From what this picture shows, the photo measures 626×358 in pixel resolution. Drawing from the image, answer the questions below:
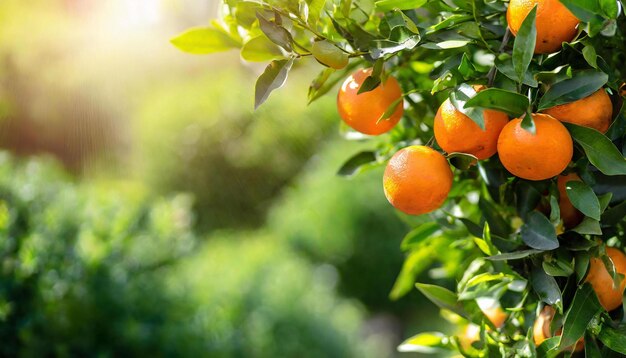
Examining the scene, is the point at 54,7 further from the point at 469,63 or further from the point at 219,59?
the point at 469,63

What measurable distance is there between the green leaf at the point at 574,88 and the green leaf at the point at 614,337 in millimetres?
154

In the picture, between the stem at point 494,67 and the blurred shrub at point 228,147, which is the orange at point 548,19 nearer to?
the stem at point 494,67

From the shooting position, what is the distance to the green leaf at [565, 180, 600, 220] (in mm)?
389

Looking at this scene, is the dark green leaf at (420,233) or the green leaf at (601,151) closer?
the green leaf at (601,151)

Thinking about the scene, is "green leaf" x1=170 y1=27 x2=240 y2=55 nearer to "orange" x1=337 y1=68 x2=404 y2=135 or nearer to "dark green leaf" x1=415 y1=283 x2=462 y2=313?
"orange" x1=337 y1=68 x2=404 y2=135

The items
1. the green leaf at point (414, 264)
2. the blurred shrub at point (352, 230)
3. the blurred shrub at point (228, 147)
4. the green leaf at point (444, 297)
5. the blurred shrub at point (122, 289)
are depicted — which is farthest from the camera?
the blurred shrub at point (228, 147)

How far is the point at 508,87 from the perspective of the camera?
389 millimetres

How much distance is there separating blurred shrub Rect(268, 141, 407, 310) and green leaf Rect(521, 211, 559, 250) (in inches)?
61.4

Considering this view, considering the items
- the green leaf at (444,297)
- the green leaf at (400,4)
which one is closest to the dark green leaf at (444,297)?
the green leaf at (444,297)

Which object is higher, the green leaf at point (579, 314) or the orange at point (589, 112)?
the orange at point (589, 112)

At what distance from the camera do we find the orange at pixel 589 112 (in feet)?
1.28

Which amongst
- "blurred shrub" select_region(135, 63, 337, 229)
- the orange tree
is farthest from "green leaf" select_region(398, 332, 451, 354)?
"blurred shrub" select_region(135, 63, 337, 229)

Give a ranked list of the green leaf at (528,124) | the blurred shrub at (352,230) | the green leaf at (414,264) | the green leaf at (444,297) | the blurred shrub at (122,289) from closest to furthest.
Answer: the green leaf at (528,124), the green leaf at (444,297), the green leaf at (414,264), the blurred shrub at (122,289), the blurred shrub at (352,230)

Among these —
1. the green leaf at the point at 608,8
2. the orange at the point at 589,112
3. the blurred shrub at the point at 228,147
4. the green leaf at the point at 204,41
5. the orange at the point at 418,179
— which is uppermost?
the green leaf at the point at 608,8
